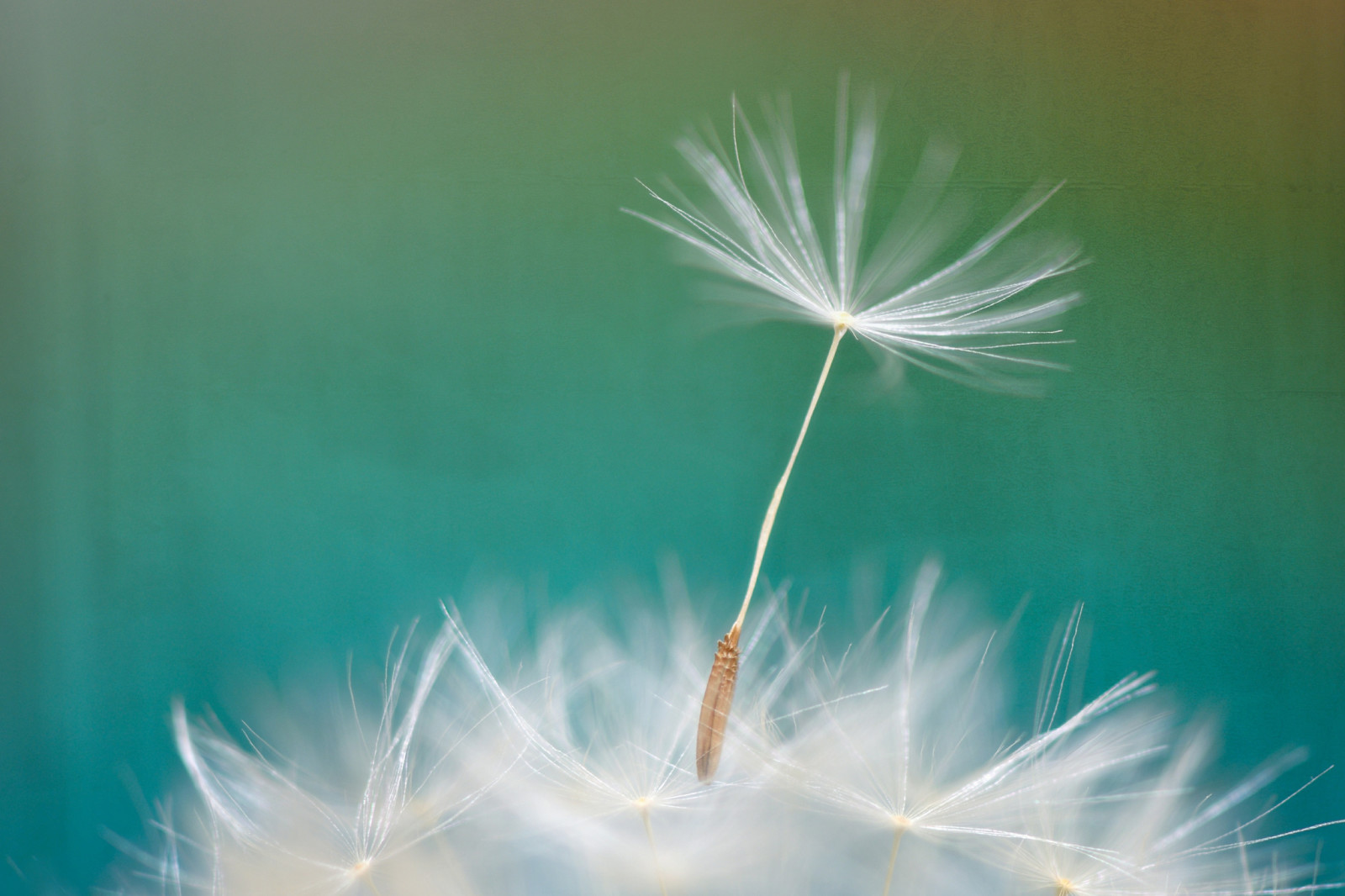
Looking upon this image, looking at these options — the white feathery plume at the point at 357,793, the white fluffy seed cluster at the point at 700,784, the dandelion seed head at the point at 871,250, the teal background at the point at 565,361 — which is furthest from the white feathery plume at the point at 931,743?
the white feathery plume at the point at 357,793

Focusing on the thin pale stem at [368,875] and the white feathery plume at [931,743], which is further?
the white feathery plume at [931,743]

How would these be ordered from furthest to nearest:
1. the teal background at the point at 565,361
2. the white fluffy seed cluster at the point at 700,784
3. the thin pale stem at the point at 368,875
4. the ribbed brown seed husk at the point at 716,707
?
the teal background at the point at 565,361 < the white fluffy seed cluster at the point at 700,784 < the ribbed brown seed husk at the point at 716,707 < the thin pale stem at the point at 368,875

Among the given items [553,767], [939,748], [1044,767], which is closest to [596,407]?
[553,767]

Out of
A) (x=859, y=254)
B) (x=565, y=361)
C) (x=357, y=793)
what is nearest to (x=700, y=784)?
(x=357, y=793)

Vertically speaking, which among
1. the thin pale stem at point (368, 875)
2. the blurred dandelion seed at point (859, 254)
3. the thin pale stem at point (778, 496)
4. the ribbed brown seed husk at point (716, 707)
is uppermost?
the blurred dandelion seed at point (859, 254)

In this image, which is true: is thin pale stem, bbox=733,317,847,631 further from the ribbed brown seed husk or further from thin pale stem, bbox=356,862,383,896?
thin pale stem, bbox=356,862,383,896

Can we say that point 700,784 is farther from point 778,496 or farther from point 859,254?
point 859,254

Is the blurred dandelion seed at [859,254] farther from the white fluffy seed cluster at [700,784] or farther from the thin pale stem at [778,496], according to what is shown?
the white fluffy seed cluster at [700,784]
